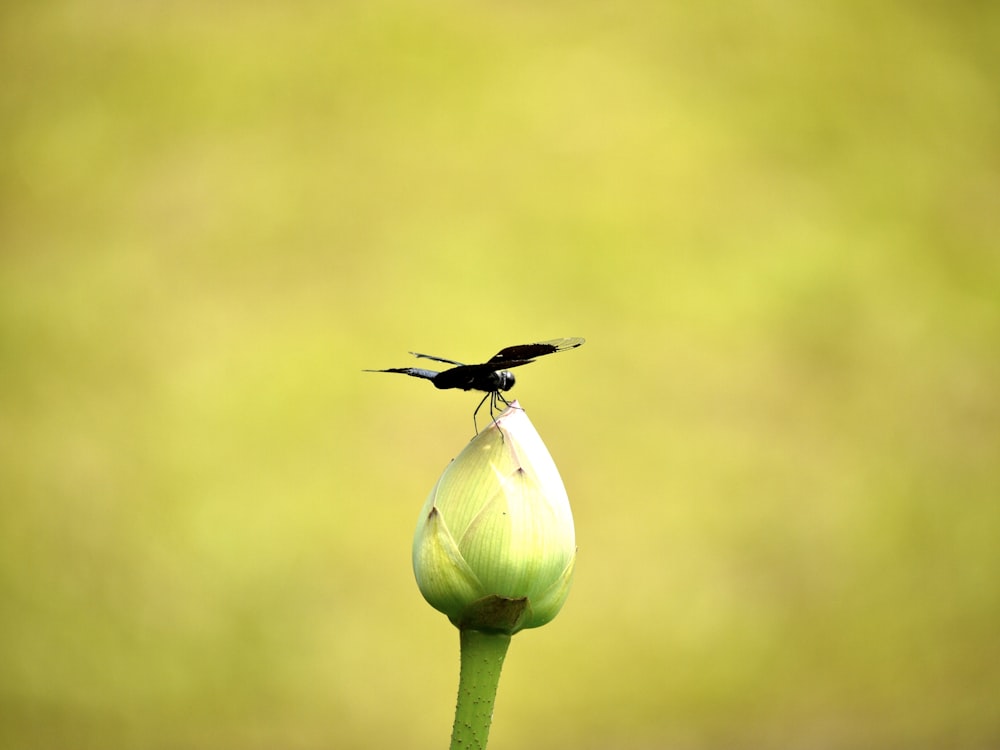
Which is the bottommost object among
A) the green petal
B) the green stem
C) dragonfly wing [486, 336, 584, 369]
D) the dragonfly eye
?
the green stem

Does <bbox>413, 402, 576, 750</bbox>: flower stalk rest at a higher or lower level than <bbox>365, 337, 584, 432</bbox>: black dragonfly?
lower

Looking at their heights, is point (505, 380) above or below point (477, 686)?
above

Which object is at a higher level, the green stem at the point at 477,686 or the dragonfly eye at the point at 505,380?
the dragonfly eye at the point at 505,380

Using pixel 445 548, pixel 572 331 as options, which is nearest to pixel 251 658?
pixel 572 331

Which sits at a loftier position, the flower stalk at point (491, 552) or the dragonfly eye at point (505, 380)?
the dragonfly eye at point (505, 380)

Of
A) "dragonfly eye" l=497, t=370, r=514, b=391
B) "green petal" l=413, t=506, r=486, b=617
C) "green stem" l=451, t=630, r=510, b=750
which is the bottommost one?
"green stem" l=451, t=630, r=510, b=750

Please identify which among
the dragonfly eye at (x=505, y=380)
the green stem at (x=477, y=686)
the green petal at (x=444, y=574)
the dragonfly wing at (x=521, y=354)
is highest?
the dragonfly eye at (x=505, y=380)

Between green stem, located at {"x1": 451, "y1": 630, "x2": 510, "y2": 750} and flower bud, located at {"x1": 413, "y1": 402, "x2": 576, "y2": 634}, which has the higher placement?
flower bud, located at {"x1": 413, "y1": 402, "x2": 576, "y2": 634}
